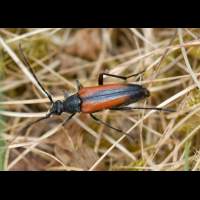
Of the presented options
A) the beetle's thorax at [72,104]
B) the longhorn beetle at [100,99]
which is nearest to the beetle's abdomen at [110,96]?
the longhorn beetle at [100,99]

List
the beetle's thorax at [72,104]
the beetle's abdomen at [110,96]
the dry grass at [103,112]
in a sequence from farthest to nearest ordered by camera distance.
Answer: the beetle's thorax at [72,104]
the dry grass at [103,112]
the beetle's abdomen at [110,96]

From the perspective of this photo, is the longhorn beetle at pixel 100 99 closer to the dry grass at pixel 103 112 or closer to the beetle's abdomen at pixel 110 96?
the beetle's abdomen at pixel 110 96

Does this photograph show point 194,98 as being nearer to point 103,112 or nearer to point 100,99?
point 100,99

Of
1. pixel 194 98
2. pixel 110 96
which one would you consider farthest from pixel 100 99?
pixel 194 98

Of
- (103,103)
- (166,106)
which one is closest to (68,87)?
(103,103)

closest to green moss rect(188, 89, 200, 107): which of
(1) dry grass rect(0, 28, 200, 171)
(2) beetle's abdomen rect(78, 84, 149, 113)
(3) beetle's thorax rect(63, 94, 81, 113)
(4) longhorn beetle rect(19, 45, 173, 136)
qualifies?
(1) dry grass rect(0, 28, 200, 171)

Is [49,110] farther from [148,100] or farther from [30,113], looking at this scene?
[148,100]

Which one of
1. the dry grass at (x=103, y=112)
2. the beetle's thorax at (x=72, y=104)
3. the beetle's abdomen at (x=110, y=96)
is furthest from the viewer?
the beetle's thorax at (x=72, y=104)
